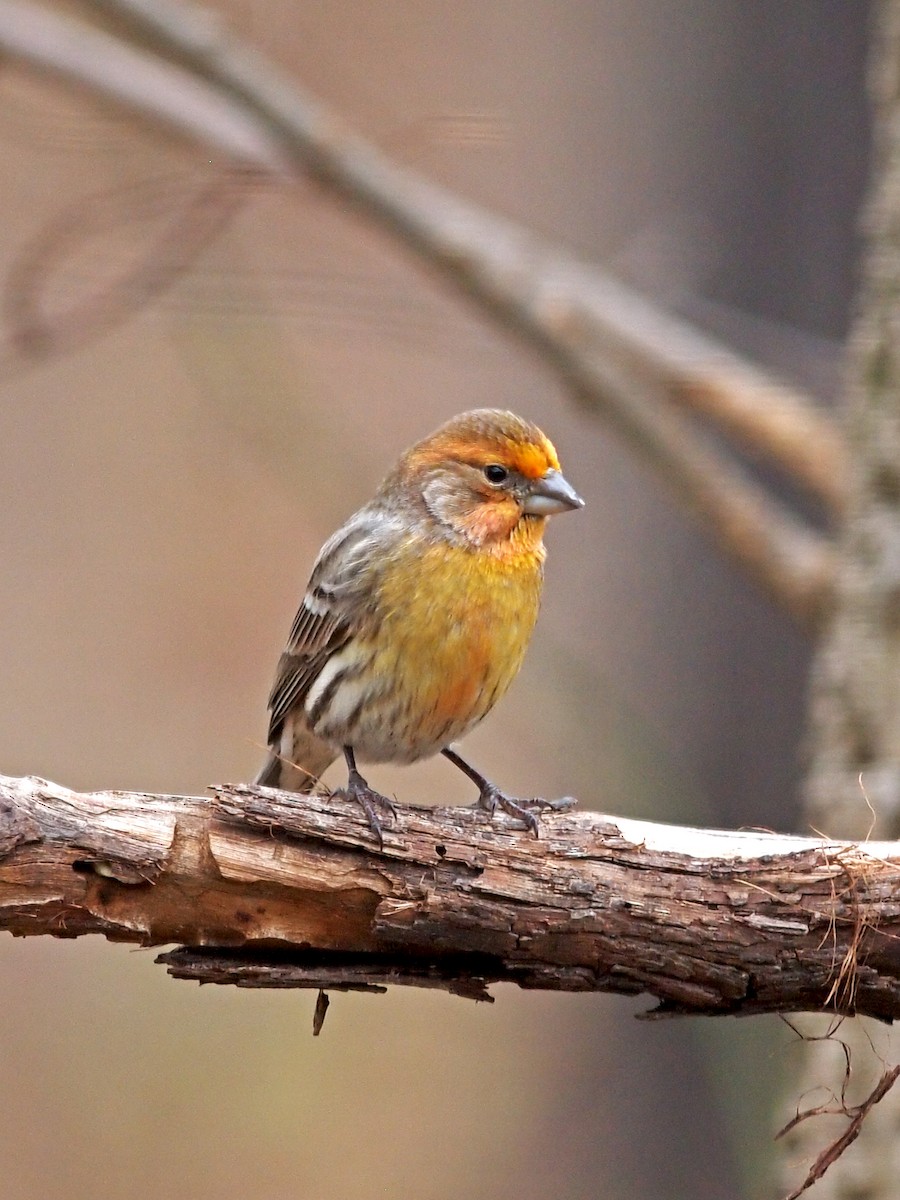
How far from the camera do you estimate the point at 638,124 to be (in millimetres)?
9859

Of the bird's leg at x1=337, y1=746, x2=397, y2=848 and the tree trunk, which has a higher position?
the tree trunk

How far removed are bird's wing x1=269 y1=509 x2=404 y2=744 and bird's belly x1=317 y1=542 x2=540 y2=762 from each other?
3.3 inches

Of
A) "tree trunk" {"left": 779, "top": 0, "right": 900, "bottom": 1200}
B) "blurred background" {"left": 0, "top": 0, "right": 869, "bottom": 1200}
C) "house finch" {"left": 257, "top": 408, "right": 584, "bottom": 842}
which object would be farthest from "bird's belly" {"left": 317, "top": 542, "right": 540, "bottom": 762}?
"blurred background" {"left": 0, "top": 0, "right": 869, "bottom": 1200}

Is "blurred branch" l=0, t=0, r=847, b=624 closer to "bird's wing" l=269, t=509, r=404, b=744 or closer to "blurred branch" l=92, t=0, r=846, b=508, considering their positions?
"blurred branch" l=92, t=0, r=846, b=508

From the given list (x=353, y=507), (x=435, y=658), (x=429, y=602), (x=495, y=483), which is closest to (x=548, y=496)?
(x=495, y=483)

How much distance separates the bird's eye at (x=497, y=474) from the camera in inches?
175

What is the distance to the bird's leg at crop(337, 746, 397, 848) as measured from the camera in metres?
3.21

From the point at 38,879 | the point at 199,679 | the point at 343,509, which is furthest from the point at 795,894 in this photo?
the point at 199,679

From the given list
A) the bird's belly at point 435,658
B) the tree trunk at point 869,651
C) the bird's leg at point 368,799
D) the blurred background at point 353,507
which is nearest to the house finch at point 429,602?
the bird's belly at point 435,658

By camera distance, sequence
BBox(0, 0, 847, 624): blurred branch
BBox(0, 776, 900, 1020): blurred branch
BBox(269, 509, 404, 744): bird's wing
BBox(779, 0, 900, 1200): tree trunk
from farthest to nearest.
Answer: BBox(0, 0, 847, 624): blurred branch
BBox(779, 0, 900, 1200): tree trunk
BBox(269, 509, 404, 744): bird's wing
BBox(0, 776, 900, 1020): blurred branch

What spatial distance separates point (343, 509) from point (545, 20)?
17.0ft

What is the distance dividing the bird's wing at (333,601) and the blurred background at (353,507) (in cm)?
208

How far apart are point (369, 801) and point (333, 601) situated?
3.37ft

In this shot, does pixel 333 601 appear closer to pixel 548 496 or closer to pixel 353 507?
pixel 548 496
